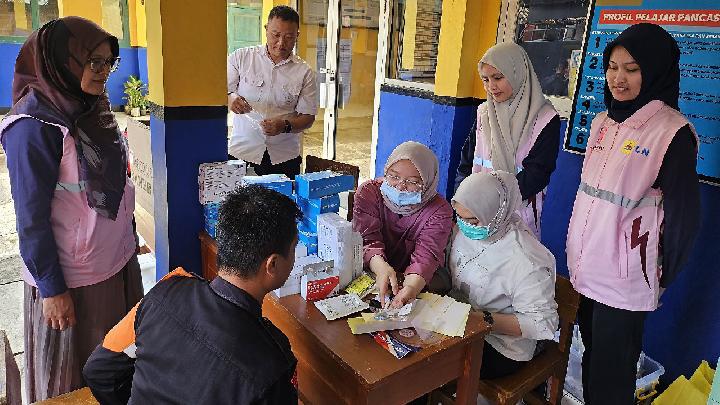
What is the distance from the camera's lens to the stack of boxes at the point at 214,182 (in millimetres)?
2299

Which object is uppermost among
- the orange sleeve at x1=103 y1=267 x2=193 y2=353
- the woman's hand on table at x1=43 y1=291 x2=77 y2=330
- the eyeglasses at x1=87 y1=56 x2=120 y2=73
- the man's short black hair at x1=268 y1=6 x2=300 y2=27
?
the man's short black hair at x1=268 y1=6 x2=300 y2=27

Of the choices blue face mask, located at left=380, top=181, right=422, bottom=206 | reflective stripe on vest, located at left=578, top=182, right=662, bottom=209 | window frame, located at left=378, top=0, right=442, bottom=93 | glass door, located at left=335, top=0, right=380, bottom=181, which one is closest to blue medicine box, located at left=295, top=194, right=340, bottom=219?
blue face mask, located at left=380, top=181, right=422, bottom=206

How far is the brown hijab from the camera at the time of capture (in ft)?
4.89

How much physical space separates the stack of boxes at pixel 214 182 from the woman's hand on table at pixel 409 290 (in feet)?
3.31

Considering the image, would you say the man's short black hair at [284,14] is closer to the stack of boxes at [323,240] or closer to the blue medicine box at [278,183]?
the blue medicine box at [278,183]

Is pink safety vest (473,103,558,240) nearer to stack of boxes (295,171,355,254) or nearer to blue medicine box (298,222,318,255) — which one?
stack of boxes (295,171,355,254)

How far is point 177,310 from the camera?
1.04 m

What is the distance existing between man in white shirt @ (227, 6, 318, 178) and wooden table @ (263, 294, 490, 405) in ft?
5.24

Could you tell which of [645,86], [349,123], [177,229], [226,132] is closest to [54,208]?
[177,229]

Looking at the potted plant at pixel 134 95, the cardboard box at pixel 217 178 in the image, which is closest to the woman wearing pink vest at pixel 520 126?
the cardboard box at pixel 217 178

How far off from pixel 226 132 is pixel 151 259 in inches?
44.9

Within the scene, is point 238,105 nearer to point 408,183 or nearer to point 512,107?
point 408,183

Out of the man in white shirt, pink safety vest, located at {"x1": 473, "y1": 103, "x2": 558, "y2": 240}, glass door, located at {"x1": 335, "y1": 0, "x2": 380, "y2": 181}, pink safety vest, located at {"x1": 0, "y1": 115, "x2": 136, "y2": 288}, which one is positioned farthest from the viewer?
glass door, located at {"x1": 335, "y1": 0, "x2": 380, "y2": 181}

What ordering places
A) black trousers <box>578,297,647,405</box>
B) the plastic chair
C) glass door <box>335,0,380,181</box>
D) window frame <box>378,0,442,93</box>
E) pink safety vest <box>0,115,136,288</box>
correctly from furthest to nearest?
glass door <box>335,0,380,181</box>
window frame <box>378,0,442,93</box>
black trousers <box>578,297,647,405</box>
the plastic chair
pink safety vest <box>0,115,136,288</box>
